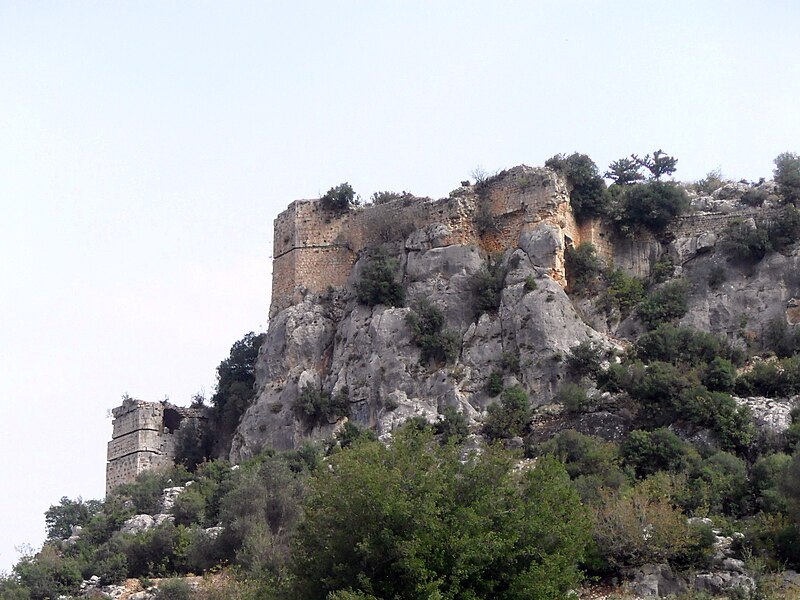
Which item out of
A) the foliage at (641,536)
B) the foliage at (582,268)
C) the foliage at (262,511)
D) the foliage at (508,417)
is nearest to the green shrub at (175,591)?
the foliage at (262,511)

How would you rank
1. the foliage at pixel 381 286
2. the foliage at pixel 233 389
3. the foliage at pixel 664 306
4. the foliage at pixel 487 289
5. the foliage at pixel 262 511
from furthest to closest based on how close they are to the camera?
1. the foliage at pixel 233 389
2. the foliage at pixel 381 286
3. the foliage at pixel 487 289
4. the foliage at pixel 664 306
5. the foliage at pixel 262 511

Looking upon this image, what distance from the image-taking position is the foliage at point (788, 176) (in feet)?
139

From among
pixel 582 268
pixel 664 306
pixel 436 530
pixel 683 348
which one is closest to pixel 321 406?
pixel 582 268

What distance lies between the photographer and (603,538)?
92.3 ft

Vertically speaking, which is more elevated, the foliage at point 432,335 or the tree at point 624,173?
the tree at point 624,173

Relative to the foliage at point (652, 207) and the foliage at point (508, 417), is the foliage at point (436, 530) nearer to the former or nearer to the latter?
the foliage at point (508, 417)

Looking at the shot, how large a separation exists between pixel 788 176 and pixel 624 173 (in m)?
6.25

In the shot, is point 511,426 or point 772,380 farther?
point 511,426

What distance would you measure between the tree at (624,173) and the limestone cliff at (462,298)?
371 cm

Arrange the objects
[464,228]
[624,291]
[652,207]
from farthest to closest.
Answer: [464,228], [652,207], [624,291]

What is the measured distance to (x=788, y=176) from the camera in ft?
141

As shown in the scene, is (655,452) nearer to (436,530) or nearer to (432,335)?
(432,335)

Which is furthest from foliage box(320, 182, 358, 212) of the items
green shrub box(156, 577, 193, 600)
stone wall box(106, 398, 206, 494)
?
green shrub box(156, 577, 193, 600)

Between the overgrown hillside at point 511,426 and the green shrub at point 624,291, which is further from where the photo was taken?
the green shrub at point 624,291
